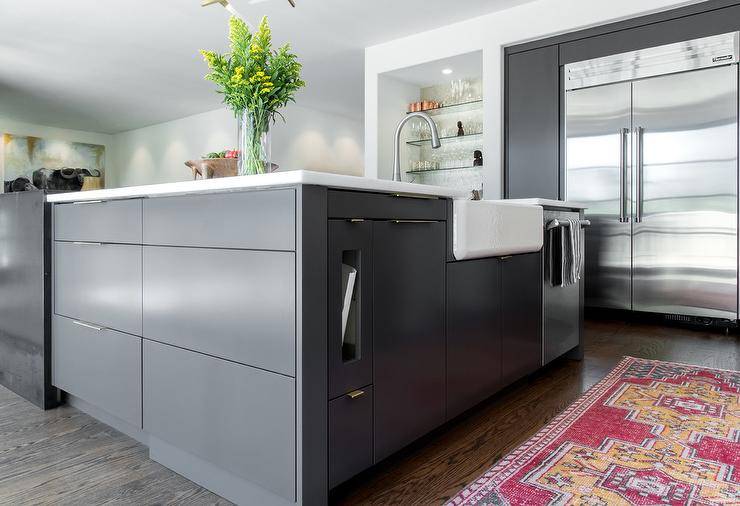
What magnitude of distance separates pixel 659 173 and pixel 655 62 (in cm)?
84

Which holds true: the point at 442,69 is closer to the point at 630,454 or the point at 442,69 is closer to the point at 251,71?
the point at 251,71

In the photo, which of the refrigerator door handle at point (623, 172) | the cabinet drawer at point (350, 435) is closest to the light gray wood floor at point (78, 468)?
the cabinet drawer at point (350, 435)

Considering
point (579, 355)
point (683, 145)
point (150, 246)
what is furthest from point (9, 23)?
point (683, 145)

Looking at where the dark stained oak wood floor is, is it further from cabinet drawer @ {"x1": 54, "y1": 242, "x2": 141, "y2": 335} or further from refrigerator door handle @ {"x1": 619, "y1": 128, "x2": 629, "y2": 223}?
refrigerator door handle @ {"x1": 619, "y1": 128, "x2": 629, "y2": 223}

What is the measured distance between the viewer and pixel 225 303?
1325mm

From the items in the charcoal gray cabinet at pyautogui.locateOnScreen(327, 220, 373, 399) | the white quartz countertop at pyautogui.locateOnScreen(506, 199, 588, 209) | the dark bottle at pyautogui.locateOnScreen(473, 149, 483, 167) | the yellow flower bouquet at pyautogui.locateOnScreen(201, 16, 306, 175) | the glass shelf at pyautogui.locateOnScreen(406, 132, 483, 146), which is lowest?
the charcoal gray cabinet at pyautogui.locateOnScreen(327, 220, 373, 399)

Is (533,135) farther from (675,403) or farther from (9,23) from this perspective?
(9,23)

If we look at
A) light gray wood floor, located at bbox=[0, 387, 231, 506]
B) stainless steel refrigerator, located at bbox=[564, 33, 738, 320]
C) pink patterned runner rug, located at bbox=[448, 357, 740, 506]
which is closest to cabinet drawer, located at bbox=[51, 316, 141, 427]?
light gray wood floor, located at bbox=[0, 387, 231, 506]

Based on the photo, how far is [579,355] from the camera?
9.14ft

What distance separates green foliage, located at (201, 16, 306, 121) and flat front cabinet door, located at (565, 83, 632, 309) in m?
3.33

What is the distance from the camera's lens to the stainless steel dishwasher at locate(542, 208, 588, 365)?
2385 mm

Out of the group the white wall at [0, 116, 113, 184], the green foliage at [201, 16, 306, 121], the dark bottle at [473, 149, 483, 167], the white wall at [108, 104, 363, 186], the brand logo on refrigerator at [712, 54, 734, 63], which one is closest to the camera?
the green foliage at [201, 16, 306, 121]

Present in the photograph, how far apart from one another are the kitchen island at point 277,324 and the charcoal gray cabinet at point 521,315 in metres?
0.15

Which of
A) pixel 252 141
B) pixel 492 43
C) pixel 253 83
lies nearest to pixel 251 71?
pixel 253 83
